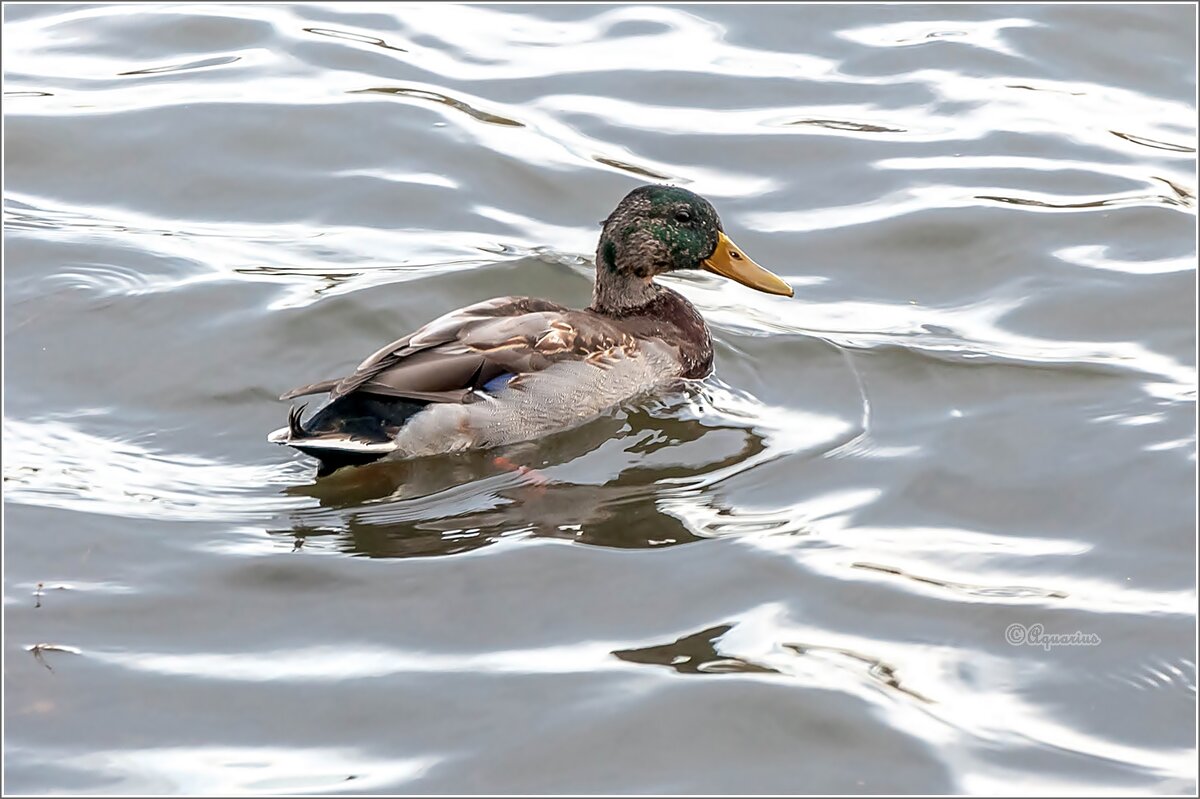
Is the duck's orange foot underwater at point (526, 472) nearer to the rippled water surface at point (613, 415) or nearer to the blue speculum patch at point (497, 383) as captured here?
the rippled water surface at point (613, 415)

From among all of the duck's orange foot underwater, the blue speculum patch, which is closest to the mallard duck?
the blue speculum patch

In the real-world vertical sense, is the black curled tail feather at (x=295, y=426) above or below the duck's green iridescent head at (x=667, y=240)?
below

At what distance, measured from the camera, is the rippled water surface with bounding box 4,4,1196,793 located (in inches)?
215

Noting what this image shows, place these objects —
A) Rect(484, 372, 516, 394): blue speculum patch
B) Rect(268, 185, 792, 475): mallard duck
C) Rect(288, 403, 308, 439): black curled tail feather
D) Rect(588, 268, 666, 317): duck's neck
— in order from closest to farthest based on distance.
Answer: Rect(288, 403, 308, 439): black curled tail feather
Rect(268, 185, 792, 475): mallard duck
Rect(484, 372, 516, 394): blue speculum patch
Rect(588, 268, 666, 317): duck's neck

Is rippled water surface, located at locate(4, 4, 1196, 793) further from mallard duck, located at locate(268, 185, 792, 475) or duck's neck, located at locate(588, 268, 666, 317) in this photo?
duck's neck, located at locate(588, 268, 666, 317)

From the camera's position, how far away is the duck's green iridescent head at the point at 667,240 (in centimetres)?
865

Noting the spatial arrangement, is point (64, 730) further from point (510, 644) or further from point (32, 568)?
point (510, 644)

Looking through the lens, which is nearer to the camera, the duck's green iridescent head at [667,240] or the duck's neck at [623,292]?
the duck's green iridescent head at [667,240]

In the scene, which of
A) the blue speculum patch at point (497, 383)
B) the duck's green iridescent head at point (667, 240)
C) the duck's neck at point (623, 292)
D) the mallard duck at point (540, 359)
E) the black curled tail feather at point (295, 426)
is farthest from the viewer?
the duck's neck at point (623, 292)

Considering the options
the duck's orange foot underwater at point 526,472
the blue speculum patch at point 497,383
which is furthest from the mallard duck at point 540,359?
the duck's orange foot underwater at point 526,472

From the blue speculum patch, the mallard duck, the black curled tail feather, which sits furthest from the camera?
the blue speculum patch

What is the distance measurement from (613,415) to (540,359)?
549 mm

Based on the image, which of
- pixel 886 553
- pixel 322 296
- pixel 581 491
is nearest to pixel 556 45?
pixel 322 296

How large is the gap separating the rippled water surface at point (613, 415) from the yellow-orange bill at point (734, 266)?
1.01ft
